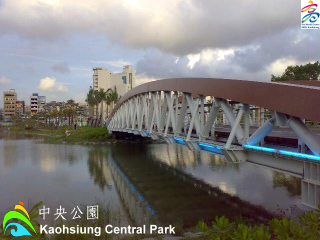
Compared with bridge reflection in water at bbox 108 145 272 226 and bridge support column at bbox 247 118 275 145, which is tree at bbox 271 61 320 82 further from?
bridge support column at bbox 247 118 275 145

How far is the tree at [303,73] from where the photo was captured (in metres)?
44.7

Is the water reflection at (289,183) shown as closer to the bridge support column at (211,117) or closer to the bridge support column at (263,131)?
the bridge support column at (211,117)

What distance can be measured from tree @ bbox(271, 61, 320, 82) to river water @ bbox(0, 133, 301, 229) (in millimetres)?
24723

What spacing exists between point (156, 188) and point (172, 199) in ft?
9.51

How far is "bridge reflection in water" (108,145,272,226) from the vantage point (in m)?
12.8

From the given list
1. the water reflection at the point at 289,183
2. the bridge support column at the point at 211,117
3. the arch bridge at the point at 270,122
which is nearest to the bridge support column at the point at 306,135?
A: the arch bridge at the point at 270,122

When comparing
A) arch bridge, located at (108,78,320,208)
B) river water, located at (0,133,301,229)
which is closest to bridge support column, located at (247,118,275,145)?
arch bridge, located at (108,78,320,208)

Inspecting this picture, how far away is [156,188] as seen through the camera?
18.4 metres

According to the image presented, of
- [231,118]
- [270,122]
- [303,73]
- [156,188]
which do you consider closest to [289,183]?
[156,188]

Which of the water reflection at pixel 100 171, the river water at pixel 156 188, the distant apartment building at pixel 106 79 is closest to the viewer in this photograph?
the river water at pixel 156 188

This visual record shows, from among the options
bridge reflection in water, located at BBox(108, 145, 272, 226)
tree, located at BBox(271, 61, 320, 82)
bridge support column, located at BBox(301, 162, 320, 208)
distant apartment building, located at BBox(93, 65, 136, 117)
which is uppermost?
distant apartment building, located at BBox(93, 65, 136, 117)

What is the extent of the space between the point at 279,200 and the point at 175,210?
5445mm

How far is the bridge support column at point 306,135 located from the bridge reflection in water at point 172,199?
4.91 meters

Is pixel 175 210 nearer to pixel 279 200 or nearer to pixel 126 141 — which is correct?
pixel 279 200
